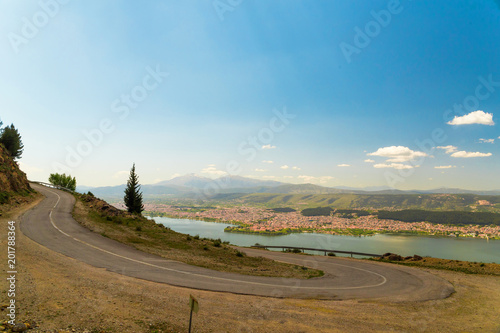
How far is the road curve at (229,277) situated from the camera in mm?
11844

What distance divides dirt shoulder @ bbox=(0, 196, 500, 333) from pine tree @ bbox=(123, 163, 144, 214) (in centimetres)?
2956

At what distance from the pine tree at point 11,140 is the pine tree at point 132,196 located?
39.6 meters

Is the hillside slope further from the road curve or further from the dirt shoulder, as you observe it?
the dirt shoulder

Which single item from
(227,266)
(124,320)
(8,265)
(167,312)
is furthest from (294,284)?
(8,265)

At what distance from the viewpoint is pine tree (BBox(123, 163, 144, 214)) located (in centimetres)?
4091

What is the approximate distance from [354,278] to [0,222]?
29.7 m

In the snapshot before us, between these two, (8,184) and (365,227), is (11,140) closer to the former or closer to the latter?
(8,184)

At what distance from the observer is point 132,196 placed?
41.3m

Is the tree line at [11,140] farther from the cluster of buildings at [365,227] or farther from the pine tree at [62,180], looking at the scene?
the cluster of buildings at [365,227]

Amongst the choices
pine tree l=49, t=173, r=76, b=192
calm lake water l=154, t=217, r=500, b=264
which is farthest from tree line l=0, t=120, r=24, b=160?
calm lake water l=154, t=217, r=500, b=264

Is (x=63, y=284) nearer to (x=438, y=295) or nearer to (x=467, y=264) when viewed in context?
(x=438, y=295)

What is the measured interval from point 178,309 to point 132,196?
38.2 meters

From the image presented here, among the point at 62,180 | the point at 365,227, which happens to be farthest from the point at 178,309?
the point at 365,227

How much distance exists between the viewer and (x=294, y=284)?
43.9 ft
